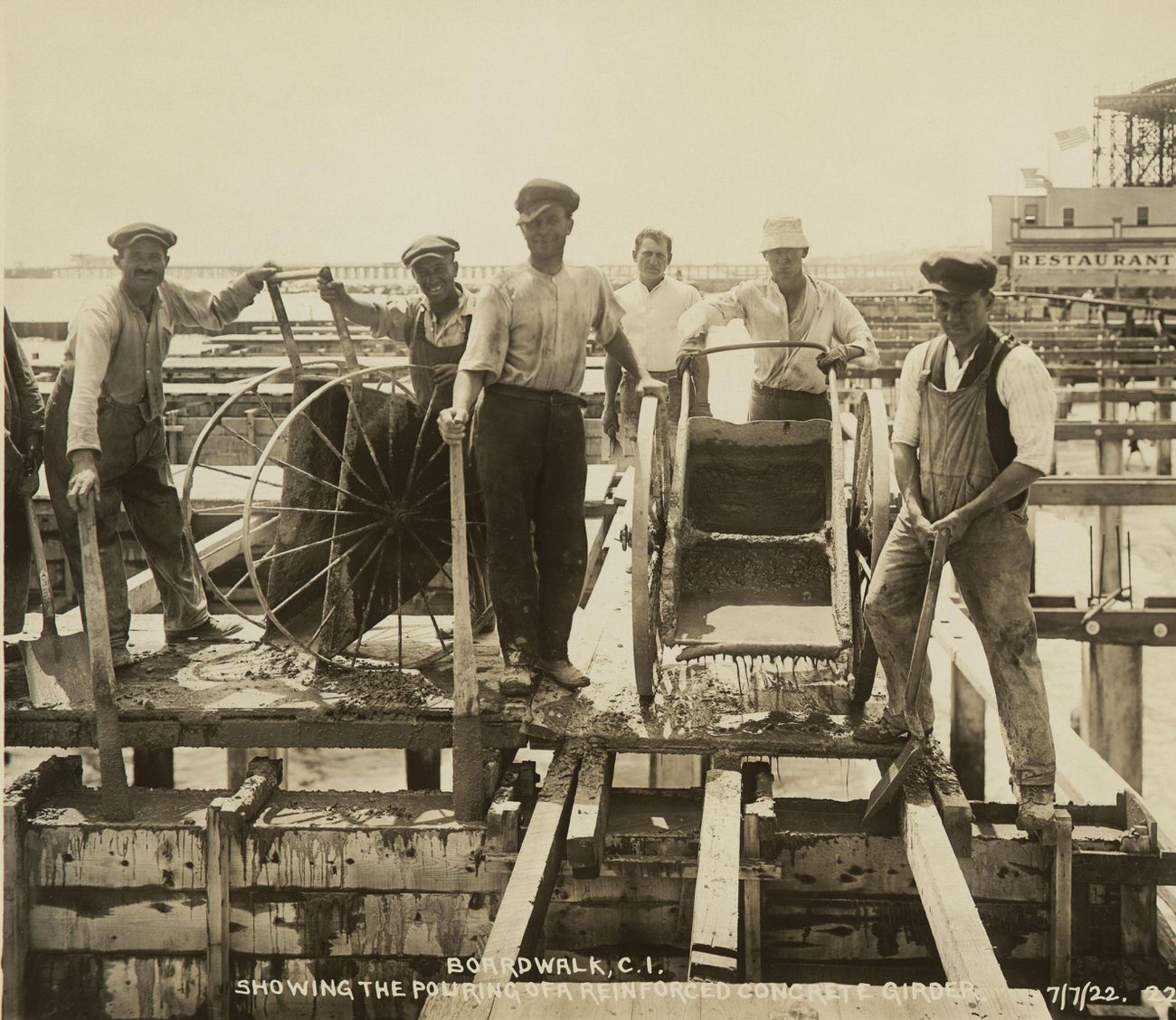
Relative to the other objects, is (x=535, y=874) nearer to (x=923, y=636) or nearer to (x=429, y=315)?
(x=923, y=636)

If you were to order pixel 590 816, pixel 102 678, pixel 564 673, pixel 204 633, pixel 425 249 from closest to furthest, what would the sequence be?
pixel 590 816 < pixel 102 678 < pixel 564 673 < pixel 425 249 < pixel 204 633

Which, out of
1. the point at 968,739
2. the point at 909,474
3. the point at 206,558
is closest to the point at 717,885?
the point at 909,474

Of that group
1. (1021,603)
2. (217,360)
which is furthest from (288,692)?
(217,360)

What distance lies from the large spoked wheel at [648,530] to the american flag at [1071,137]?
2.90 m

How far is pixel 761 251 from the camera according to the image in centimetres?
598

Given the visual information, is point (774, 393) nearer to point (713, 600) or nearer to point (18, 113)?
point (713, 600)

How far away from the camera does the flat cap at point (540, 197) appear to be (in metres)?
4.93

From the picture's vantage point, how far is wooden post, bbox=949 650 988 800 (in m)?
9.33

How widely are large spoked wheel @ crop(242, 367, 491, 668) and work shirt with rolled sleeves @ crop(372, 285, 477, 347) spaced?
213 millimetres

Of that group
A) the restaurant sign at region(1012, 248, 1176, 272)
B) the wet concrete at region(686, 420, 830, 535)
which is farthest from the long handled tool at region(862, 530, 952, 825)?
the restaurant sign at region(1012, 248, 1176, 272)

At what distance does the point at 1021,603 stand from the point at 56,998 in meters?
3.65

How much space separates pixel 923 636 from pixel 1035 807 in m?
0.76

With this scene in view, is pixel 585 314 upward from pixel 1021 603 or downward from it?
upward

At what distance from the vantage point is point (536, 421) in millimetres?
5180
